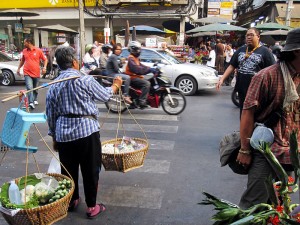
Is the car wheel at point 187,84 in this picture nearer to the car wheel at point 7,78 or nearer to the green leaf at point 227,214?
the car wheel at point 7,78

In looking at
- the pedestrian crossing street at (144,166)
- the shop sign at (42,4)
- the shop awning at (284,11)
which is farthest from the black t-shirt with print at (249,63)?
the shop sign at (42,4)

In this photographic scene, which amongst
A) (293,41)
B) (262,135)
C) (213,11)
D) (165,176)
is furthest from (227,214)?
(213,11)

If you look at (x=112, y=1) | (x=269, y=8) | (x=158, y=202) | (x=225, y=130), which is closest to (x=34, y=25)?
(x=112, y=1)

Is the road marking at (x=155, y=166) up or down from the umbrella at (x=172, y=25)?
down

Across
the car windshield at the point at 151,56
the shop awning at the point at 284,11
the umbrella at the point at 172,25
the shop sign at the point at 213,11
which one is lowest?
the car windshield at the point at 151,56

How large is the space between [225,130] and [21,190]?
189 inches

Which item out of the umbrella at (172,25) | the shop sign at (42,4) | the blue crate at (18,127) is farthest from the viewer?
the shop sign at (42,4)

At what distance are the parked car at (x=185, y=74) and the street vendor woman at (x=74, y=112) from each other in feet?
25.9

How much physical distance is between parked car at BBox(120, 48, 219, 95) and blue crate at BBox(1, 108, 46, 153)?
8.38 meters

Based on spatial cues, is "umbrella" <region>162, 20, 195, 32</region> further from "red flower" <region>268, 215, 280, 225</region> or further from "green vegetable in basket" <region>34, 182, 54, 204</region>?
"red flower" <region>268, 215, 280, 225</region>

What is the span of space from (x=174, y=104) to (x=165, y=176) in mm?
3897

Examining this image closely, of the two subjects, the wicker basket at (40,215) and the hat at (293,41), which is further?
the wicker basket at (40,215)

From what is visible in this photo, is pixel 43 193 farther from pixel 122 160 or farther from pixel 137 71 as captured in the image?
pixel 137 71

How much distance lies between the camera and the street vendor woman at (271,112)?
2303 millimetres
